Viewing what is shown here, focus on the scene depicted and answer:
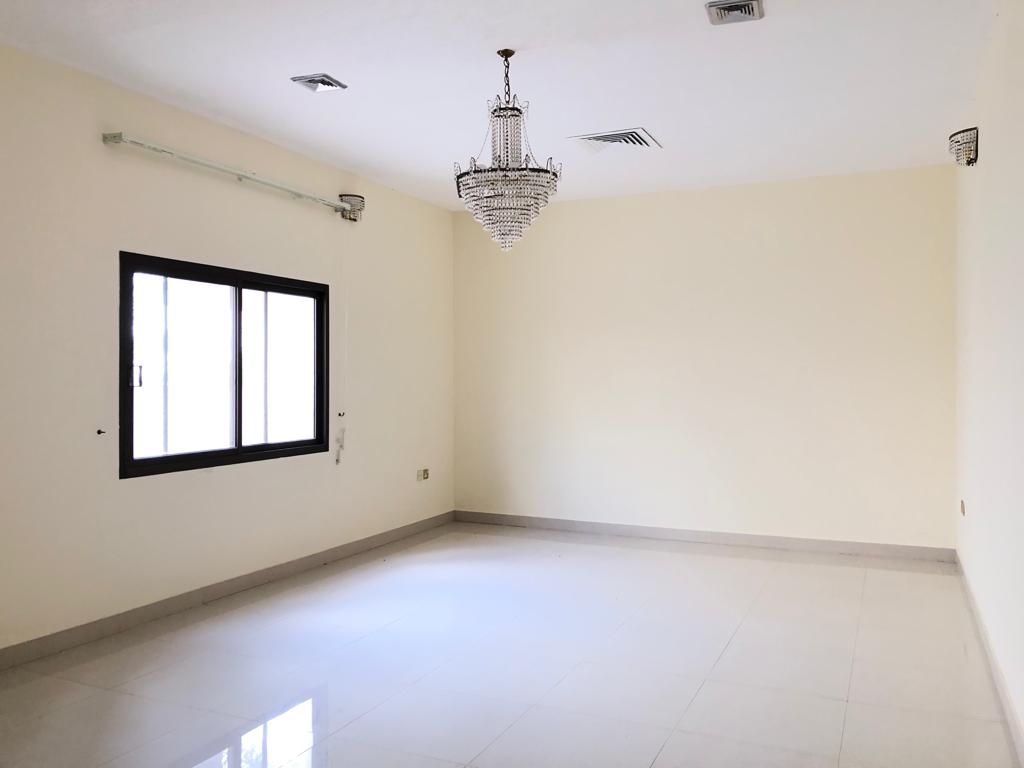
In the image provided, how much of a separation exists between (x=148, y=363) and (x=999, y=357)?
160 inches

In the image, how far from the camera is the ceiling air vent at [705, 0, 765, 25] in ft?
10.3

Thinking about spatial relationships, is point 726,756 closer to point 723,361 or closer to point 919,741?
→ point 919,741

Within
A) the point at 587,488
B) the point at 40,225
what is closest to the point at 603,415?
the point at 587,488

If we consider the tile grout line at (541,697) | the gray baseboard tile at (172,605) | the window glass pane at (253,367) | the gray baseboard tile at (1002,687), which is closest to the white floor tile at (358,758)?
the tile grout line at (541,697)

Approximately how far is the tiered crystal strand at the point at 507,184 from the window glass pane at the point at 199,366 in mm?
1880

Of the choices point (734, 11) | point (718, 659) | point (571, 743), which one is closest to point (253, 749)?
point (571, 743)

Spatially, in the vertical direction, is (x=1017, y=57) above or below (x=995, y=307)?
above

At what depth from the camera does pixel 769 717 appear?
9.75 ft

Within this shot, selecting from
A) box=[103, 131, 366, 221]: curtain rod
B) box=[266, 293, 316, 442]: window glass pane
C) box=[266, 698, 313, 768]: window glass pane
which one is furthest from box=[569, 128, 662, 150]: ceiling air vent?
box=[266, 698, 313, 768]: window glass pane

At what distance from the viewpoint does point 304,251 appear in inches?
207

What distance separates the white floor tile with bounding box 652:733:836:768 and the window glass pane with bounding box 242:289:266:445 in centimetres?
321

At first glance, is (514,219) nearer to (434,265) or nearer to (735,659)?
(735,659)

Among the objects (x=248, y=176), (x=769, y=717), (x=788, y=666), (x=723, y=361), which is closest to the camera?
(x=769, y=717)

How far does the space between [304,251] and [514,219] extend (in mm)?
2221
